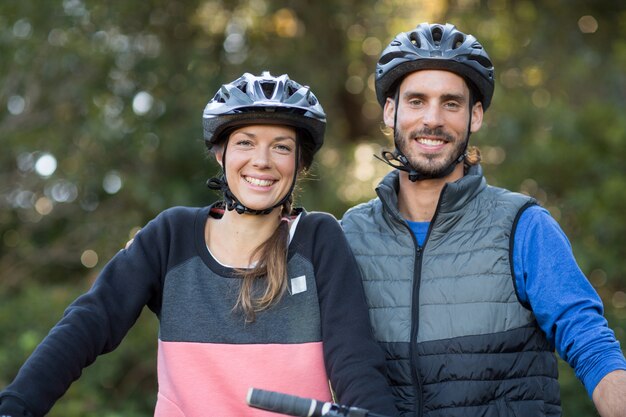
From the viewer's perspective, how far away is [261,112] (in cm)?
394

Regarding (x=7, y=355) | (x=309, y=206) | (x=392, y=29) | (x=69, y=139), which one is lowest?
(x=7, y=355)

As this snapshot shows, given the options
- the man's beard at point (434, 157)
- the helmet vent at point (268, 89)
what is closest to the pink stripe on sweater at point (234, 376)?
the man's beard at point (434, 157)

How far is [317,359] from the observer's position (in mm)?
3732

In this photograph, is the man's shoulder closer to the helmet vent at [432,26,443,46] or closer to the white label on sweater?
the white label on sweater

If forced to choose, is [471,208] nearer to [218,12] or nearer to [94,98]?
[94,98]

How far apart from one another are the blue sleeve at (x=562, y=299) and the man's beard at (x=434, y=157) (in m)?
0.43

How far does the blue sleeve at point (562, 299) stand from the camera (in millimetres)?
3418

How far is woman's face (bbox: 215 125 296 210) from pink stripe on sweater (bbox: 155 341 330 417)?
0.61 metres

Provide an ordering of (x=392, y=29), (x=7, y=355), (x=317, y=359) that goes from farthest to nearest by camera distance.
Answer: (x=392, y=29) → (x=7, y=355) → (x=317, y=359)

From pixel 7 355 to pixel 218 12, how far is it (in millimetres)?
4612

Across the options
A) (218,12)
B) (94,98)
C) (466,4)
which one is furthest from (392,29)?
(94,98)

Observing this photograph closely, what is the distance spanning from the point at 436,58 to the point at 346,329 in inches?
49.6

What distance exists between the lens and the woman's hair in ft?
12.4

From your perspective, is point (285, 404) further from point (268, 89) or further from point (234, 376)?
point (268, 89)
